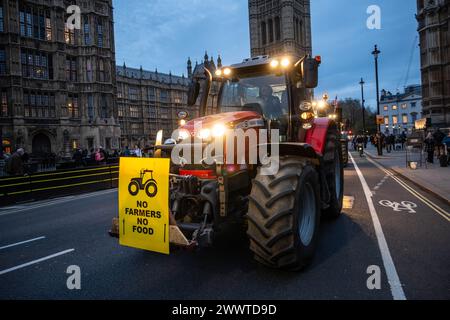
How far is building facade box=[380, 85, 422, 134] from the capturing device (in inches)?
3856

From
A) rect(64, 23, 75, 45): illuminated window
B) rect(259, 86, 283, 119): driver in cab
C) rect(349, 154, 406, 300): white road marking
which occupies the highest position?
rect(64, 23, 75, 45): illuminated window

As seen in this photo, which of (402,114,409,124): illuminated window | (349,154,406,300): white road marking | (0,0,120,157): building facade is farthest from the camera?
(402,114,409,124): illuminated window

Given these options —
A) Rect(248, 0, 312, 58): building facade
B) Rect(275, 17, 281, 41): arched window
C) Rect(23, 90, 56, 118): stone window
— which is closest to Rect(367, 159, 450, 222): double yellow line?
Rect(23, 90, 56, 118): stone window

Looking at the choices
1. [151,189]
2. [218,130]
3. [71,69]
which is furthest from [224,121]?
[71,69]

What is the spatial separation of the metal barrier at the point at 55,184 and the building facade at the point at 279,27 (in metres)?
67.7

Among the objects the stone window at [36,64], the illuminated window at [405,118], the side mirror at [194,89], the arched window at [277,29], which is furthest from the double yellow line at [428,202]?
the illuminated window at [405,118]

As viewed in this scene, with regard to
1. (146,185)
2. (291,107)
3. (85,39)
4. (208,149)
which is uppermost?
(85,39)

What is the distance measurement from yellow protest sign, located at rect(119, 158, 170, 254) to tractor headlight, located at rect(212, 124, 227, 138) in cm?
86

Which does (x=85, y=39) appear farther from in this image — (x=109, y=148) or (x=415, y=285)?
(x=415, y=285)

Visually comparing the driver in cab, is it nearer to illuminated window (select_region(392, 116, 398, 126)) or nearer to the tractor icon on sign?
the tractor icon on sign

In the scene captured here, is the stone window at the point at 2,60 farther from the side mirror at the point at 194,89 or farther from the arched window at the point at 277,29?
the arched window at the point at 277,29

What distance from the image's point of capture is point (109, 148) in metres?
41.5
